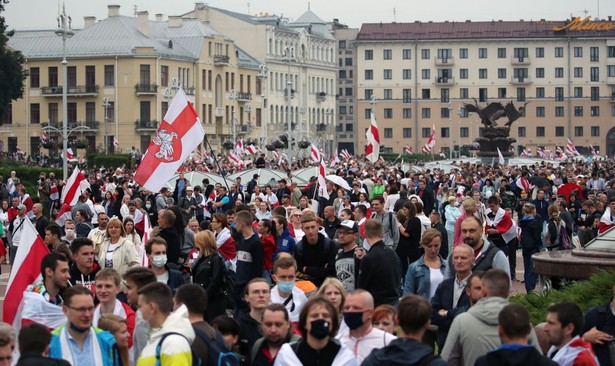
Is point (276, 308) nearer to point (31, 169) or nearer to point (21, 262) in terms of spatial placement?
point (21, 262)

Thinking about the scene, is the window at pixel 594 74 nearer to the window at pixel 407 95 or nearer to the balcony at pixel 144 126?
the window at pixel 407 95

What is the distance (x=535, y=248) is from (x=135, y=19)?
8318cm

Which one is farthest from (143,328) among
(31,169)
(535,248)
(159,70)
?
(159,70)

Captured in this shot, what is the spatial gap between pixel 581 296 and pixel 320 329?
14.8ft

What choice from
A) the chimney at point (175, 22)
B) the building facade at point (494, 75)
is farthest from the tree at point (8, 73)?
the building facade at point (494, 75)

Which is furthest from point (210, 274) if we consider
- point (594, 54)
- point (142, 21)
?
point (594, 54)

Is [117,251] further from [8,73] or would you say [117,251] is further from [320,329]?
[8,73]

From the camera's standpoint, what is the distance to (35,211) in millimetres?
22078

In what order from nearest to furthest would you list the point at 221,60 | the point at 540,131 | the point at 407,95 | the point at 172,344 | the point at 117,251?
the point at 172,344
the point at 117,251
the point at 221,60
the point at 540,131
the point at 407,95

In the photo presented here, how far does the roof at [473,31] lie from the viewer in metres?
133

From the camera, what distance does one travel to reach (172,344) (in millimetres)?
8031

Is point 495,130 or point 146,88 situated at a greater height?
point 146,88

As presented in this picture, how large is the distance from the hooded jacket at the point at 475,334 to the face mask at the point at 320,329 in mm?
903

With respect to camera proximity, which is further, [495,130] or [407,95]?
[407,95]
